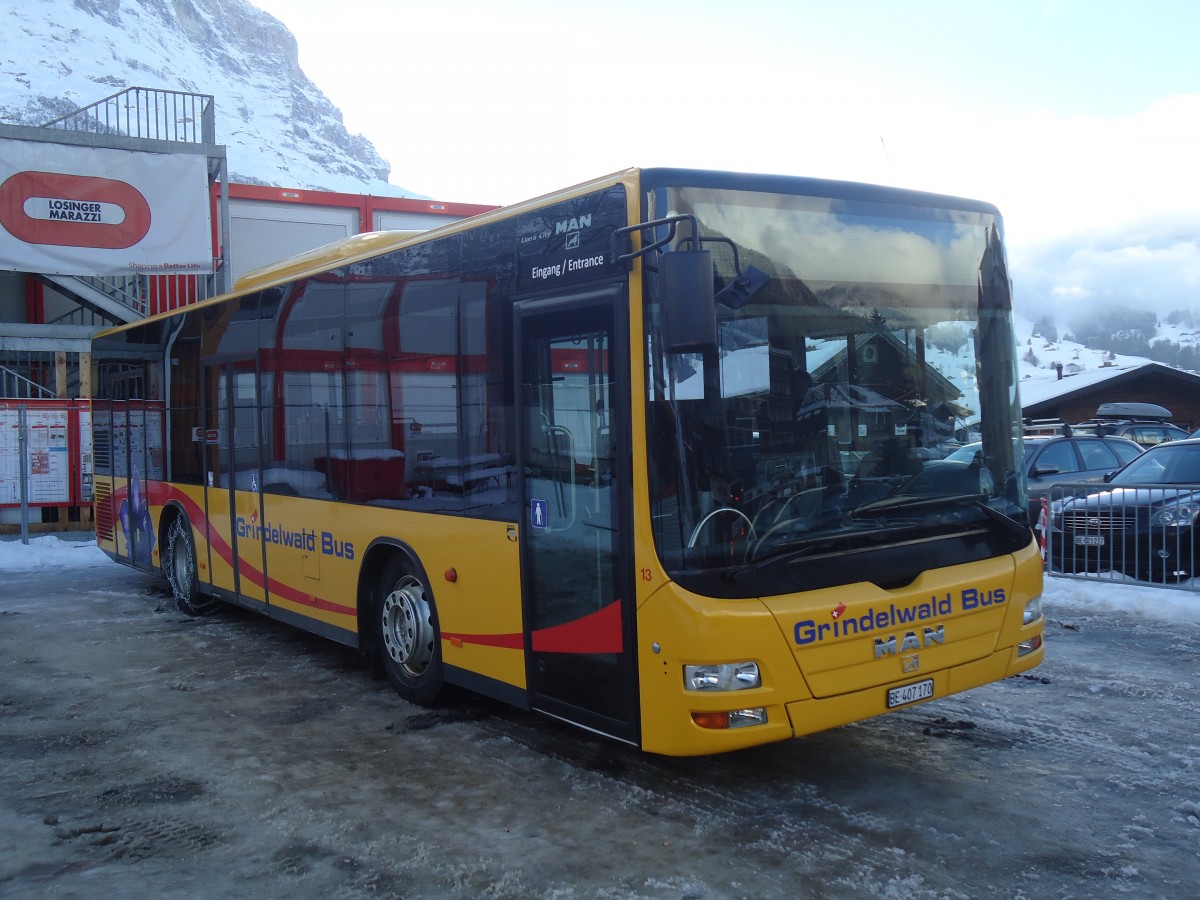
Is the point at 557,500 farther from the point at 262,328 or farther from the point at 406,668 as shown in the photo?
the point at 262,328

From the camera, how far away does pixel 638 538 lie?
4.79 m

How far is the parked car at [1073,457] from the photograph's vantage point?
46.4 feet

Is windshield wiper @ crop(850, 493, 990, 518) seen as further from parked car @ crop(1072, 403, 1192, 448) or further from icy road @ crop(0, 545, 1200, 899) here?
parked car @ crop(1072, 403, 1192, 448)

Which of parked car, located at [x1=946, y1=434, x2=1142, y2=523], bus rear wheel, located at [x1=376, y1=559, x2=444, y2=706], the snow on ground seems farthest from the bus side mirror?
parked car, located at [x1=946, y1=434, x2=1142, y2=523]

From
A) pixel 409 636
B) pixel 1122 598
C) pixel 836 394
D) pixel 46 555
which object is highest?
pixel 836 394

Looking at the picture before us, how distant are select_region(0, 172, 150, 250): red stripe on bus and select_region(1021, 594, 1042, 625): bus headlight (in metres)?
16.9

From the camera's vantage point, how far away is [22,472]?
50.7 feet

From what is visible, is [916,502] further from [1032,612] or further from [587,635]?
[587,635]

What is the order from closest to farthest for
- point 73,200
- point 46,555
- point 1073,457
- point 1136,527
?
point 1136,527
point 46,555
point 1073,457
point 73,200

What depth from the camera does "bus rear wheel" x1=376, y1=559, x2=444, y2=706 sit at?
6.64 m

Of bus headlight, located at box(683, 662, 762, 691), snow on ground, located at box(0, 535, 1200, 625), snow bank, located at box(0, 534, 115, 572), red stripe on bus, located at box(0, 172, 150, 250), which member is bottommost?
snow on ground, located at box(0, 535, 1200, 625)

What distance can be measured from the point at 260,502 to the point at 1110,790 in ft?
21.3

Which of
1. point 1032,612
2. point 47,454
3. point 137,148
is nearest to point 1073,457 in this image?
point 1032,612

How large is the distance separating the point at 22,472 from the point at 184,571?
6539 millimetres
